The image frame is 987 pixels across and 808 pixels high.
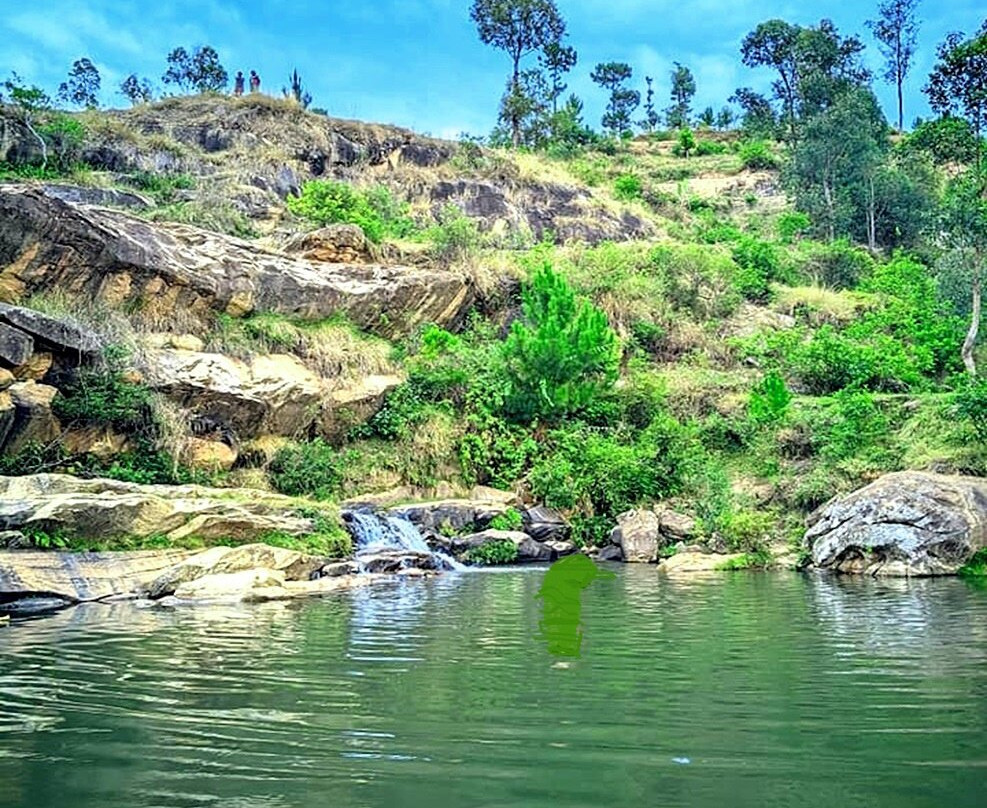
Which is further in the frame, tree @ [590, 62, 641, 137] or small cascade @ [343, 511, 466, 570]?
tree @ [590, 62, 641, 137]

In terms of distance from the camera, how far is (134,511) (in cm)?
1253

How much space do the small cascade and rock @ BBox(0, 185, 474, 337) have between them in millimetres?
7017

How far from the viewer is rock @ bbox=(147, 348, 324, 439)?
707 inches

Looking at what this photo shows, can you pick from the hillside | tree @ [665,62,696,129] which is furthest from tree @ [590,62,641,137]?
the hillside

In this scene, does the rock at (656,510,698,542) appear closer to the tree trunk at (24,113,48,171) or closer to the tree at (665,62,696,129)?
the tree trunk at (24,113,48,171)

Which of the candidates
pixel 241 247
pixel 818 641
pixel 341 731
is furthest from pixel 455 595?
pixel 241 247

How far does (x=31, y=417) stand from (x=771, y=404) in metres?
16.3

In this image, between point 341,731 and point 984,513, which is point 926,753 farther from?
point 984,513

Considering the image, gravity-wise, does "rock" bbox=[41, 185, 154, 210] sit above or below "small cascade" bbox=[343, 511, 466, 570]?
above

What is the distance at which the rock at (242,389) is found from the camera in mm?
17969

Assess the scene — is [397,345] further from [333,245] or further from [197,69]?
[197,69]

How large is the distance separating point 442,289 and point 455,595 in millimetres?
15614

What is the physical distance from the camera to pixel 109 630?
27.3 ft

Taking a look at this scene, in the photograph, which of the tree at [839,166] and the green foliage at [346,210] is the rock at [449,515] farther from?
the tree at [839,166]
